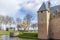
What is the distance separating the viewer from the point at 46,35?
1205 inches

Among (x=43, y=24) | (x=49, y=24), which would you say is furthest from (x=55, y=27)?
(x=43, y=24)

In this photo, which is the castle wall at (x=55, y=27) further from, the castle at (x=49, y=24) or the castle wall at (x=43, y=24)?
the castle wall at (x=43, y=24)

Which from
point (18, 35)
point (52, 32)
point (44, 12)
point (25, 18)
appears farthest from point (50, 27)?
point (25, 18)

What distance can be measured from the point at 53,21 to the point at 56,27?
1.39 meters

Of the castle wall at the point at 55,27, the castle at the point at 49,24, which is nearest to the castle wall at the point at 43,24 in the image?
the castle at the point at 49,24

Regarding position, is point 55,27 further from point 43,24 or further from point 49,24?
point 43,24

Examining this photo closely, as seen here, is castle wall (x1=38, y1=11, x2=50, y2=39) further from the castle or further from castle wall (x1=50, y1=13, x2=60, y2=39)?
castle wall (x1=50, y1=13, x2=60, y2=39)

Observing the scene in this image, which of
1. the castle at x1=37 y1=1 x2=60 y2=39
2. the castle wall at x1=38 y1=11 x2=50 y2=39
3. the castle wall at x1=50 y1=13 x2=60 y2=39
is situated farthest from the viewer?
the castle wall at x1=38 y1=11 x2=50 y2=39

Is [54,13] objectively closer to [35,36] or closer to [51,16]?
[51,16]

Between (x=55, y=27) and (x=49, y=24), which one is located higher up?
(x=49, y=24)

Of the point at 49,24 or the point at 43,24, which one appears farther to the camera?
→ the point at 49,24

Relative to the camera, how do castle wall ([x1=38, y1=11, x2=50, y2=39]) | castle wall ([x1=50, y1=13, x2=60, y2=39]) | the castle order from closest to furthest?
castle wall ([x1=50, y1=13, x2=60, y2=39]), the castle, castle wall ([x1=38, y1=11, x2=50, y2=39])

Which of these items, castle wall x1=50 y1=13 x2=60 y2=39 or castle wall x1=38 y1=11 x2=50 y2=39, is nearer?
castle wall x1=50 y1=13 x2=60 y2=39

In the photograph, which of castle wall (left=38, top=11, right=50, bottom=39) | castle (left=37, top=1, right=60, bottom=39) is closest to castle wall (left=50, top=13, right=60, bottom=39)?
castle (left=37, top=1, right=60, bottom=39)
